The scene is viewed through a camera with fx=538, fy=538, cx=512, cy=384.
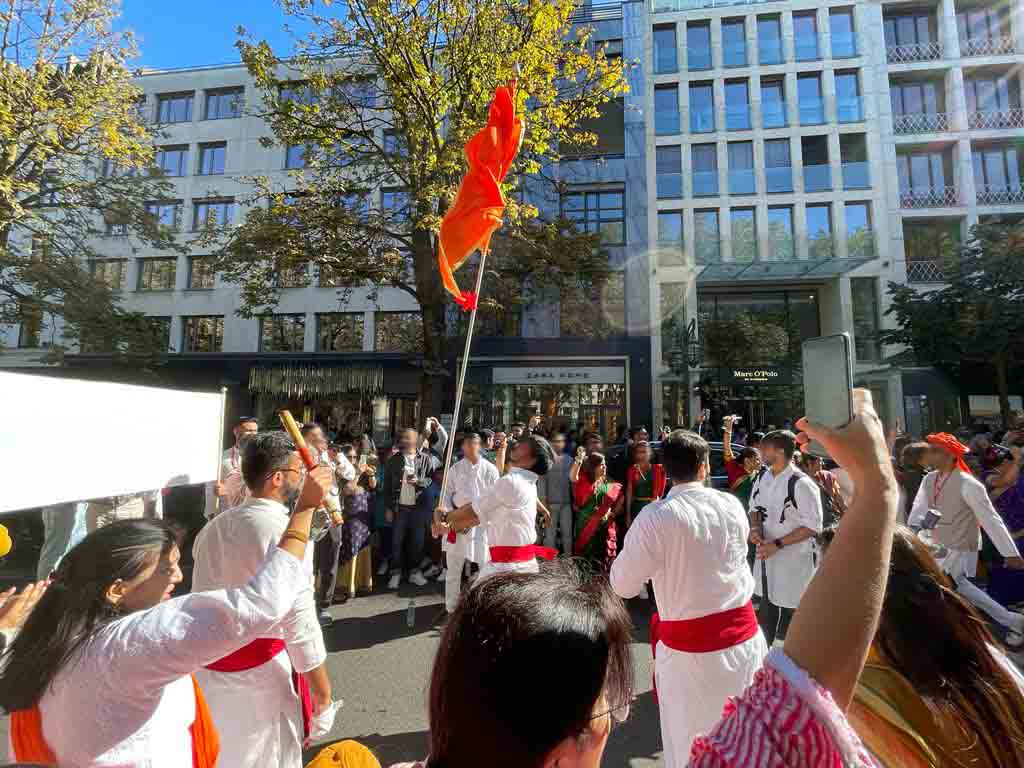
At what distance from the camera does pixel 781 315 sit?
2300 centimetres

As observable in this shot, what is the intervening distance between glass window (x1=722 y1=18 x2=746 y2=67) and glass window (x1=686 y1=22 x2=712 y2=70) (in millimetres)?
644

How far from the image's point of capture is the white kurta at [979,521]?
183 inches

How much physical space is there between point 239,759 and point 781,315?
81.2ft

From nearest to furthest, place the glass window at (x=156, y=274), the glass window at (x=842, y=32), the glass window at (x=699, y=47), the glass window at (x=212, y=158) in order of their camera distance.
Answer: the glass window at (x=842, y=32)
the glass window at (x=699, y=47)
the glass window at (x=156, y=274)
the glass window at (x=212, y=158)

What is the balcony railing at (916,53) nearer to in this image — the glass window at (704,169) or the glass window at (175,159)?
the glass window at (704,169)

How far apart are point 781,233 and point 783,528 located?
20999 millimetres

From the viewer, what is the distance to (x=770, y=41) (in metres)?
22.8

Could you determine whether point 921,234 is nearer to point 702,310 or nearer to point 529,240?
point 702,310

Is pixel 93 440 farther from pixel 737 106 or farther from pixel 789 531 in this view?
pixel 737 106

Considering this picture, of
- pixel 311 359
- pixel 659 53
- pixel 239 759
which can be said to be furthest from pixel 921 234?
pixel 239 759

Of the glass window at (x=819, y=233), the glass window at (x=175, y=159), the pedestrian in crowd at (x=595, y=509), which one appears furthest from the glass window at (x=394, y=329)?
the glass window at (x=819, y=233)

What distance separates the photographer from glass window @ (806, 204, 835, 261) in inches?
842

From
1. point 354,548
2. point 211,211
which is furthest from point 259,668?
point 211,211

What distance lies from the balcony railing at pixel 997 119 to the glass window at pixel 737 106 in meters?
8.63
